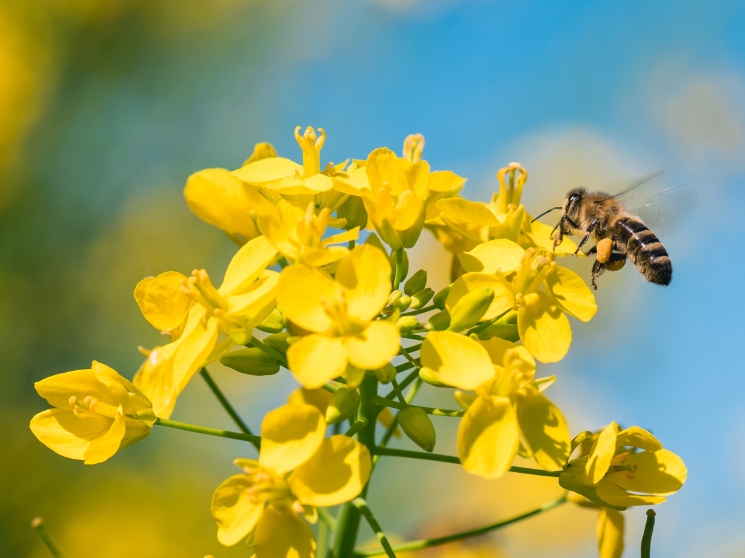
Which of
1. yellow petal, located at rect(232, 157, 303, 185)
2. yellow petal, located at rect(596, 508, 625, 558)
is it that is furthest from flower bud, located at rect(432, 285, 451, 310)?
yellow petal, located at rect(596, 508, 625, 558)

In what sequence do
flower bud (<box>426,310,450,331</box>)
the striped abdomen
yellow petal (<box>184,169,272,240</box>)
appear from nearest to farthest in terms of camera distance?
flower bud (<box>426,310,450,331</box>) < yellow petal (<box>184,169,272,240</box>) < the striped abdomen

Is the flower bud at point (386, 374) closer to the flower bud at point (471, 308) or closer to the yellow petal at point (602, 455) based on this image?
the flower bud at point (471, 308)

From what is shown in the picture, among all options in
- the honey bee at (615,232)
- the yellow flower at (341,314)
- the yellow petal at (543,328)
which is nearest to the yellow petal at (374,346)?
the yellow flower at (341,314)

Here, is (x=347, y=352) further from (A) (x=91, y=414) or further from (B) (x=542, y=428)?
(A) (x=91, y=414)

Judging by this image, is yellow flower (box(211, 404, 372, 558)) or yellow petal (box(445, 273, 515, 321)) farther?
yellow petal (box(445, 273, 515, 321))

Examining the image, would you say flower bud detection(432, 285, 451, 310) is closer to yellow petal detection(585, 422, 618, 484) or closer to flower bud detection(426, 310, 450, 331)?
flower bud detection(426, 310, 450, 331)

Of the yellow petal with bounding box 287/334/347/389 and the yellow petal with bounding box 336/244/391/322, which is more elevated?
the yellow petal with bounding box 336/244/391/322

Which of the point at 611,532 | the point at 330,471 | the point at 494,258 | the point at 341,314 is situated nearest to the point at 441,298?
the point at 494,258
